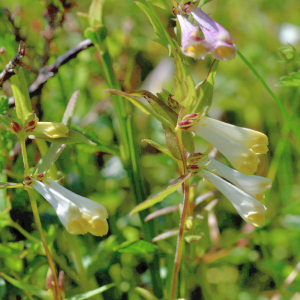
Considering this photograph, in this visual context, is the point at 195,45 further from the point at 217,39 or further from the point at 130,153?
the point at 130,153

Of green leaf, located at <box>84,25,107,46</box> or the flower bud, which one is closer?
the flower bud

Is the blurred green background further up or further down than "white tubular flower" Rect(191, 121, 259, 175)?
further down

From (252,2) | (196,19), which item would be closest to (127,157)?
(196,19)

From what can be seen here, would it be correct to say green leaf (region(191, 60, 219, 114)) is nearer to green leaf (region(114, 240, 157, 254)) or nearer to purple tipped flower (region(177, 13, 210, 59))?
purple tipped flower (region(177, 13, 210, 59))

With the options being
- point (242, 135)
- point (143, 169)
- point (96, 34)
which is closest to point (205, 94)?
point (242, 135)

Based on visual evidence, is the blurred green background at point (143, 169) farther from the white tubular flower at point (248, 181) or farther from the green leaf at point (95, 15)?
the white tubular flower at point (248, 181)

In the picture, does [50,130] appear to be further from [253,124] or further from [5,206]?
[253,124]

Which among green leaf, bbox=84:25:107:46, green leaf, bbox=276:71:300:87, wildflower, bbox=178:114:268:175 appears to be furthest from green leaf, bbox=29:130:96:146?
green leaf, bbox=276:71:300:87

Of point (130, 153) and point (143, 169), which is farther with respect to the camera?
point (143, 169)
